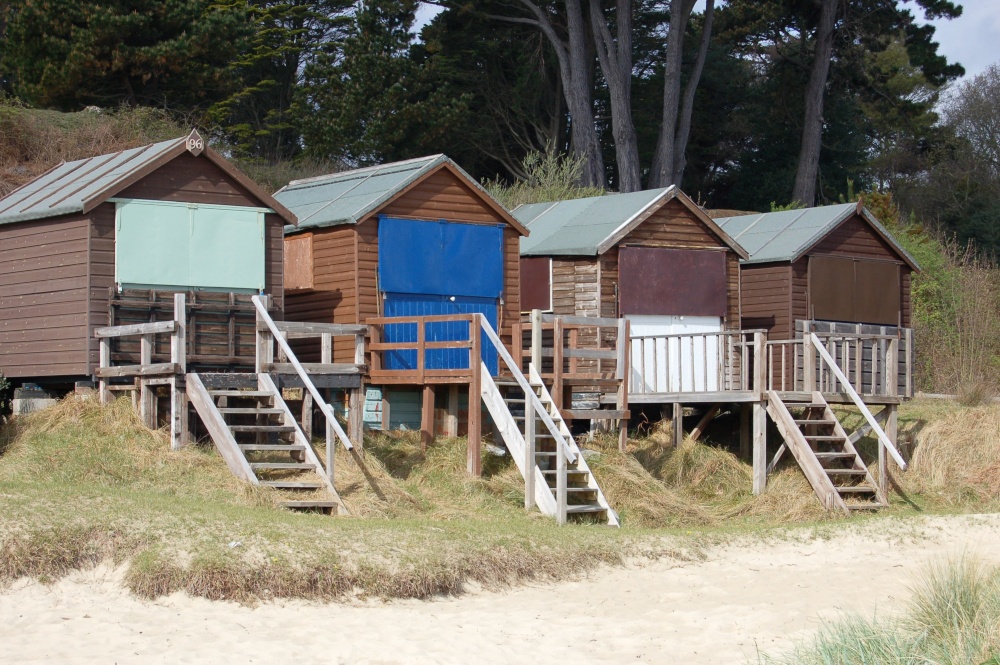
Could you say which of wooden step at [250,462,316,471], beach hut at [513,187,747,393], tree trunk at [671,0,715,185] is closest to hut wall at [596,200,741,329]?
beach hut at [513,187,747,393]

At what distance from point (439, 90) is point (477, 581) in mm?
28138

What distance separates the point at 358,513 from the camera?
1731 cm

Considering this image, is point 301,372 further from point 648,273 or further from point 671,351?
point 648,273

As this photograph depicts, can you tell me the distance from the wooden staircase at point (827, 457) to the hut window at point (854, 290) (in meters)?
6.40

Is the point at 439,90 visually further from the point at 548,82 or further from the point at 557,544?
the point at 557,544

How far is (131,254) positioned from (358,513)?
19.0 ft

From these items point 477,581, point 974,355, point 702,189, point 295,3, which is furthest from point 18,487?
point 702,189

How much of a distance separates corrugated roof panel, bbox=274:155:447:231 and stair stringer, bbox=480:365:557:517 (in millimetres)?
4097

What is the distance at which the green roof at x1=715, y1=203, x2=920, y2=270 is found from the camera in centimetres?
2883

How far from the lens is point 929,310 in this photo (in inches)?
1459

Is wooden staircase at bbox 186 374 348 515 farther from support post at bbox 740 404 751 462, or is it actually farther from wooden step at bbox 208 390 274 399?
support post at bbox 740 404 751 462

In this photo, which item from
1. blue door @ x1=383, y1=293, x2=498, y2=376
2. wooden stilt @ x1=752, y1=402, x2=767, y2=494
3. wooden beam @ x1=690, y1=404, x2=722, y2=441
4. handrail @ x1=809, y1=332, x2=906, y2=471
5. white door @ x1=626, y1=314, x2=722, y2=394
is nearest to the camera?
handrail @ x1=809, y1=332, x2=906, y2=471

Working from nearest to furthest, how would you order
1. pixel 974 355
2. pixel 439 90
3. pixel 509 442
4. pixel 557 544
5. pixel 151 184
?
pixel 557 544 → pixel 509 442 → pixel 151 184 → pixel 974 355 → pixel 439 90

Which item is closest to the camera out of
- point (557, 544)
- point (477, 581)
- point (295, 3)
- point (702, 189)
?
point (477, 581)
